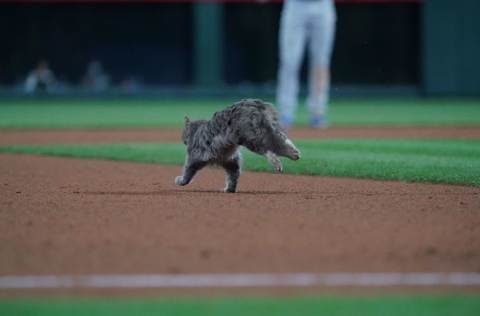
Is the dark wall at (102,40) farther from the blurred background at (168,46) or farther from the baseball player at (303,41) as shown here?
the baseball player at (303,41)

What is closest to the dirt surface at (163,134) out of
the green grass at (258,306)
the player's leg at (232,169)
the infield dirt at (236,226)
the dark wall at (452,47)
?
the infield dirt at (236,226)

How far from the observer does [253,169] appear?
10.7 metres

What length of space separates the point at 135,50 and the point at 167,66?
100 centimetres

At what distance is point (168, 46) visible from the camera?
2675cm

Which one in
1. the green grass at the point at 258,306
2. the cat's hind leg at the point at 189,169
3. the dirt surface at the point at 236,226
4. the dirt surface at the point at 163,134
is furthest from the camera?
the dirt surface at the point at 163,134

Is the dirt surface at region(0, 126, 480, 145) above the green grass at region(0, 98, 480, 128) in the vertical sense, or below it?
above

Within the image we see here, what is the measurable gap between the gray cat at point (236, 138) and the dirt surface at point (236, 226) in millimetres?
289

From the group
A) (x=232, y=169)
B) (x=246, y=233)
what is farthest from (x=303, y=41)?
(x=246, y=233)

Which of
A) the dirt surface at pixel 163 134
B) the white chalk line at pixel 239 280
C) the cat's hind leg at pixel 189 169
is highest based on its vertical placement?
the white chalk line at pixel 239 280

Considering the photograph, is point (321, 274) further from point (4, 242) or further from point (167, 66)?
point (167, 66)

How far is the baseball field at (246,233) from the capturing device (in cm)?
442

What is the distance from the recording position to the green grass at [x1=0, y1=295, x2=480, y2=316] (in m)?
4.14

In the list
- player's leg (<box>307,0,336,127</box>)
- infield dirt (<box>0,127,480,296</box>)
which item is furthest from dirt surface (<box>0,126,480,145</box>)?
infield dirt (<box>0,127,480,296</box>)

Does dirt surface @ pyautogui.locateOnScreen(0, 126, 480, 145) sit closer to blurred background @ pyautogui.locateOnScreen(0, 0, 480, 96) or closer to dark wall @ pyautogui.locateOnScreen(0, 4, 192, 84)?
blurred background @ pyautogui.locateOnScreen(0, 0, 480, 96)
